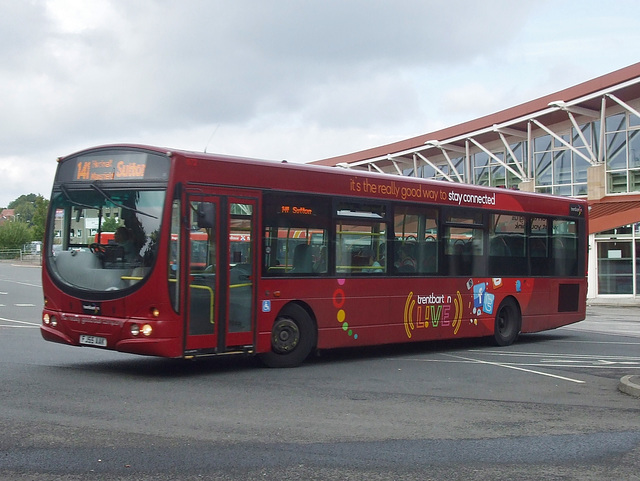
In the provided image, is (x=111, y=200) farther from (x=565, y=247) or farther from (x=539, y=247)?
(x=565, y=247)

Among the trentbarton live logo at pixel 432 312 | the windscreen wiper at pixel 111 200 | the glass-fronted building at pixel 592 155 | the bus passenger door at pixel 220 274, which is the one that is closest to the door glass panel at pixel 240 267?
the bus passenger door at pixel 220 274

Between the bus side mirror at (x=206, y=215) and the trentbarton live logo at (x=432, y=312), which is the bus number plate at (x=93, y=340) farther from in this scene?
the trentbarton live logo at (x=432, y=312)

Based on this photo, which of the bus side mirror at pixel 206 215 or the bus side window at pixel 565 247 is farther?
the bus side window at pixel 565 247

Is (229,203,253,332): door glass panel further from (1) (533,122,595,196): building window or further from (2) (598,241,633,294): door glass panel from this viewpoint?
(2) (598,241,633,294): door glass panel

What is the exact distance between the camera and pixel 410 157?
4972 centimetres

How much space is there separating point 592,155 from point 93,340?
30.1 meters

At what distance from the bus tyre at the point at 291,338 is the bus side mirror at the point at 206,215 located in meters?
1.89

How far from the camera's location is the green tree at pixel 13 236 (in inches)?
4619

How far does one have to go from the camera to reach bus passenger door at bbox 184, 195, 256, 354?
11.3m

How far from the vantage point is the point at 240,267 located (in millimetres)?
11938

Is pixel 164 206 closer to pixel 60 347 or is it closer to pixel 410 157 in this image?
pixel 60 347

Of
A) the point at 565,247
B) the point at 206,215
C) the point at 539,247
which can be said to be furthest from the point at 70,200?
the point at 565,247

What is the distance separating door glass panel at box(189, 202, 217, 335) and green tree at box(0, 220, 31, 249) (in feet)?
363

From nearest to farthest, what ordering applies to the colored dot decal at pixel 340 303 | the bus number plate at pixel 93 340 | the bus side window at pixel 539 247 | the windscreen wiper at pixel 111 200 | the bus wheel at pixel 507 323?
1. the bus number plate at pixel 93 340
2. the windscreen wiper at pixel 111 200
3. the colored dot decal at pixel 340 303
4. the bus wheel at pixel 507 323
5. the bus side window at pixel 539 247
